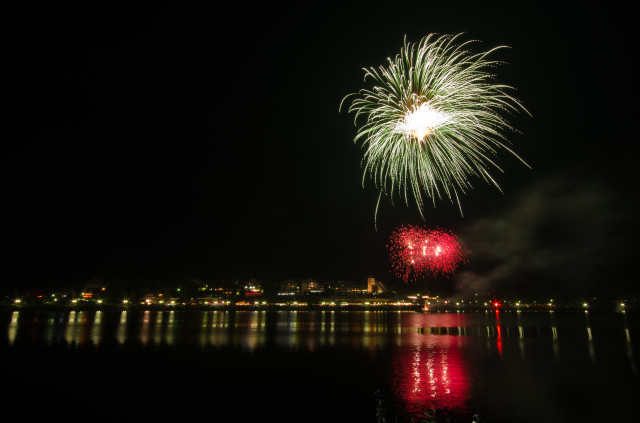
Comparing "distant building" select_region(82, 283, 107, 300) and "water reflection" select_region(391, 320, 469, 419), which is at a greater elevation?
"distant building" select_region(82, 283, 107, 300)

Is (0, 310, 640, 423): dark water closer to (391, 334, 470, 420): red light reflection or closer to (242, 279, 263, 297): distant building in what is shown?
(391, 334, 470, 420): red light reflection

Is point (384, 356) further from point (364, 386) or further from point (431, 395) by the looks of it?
point (431, 395)

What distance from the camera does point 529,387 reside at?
43.0 ft

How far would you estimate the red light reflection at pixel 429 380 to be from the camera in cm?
1052

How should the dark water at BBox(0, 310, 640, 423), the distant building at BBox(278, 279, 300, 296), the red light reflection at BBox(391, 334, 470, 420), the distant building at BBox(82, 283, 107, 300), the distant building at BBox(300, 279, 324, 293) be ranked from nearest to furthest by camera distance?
the dark water at BBox(0, 310, 640, 423) → the red light reflection at BBox(391, 334, 470, 420) → the distant building at BBox(82, 283, 107, 300) → the distant building at BBox(278, 279, 300, 296) → the distant building at BBox(300, 279, 324, 293)

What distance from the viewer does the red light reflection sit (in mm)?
10516

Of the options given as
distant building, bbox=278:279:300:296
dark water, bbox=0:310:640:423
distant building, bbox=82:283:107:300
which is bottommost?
dark water, bbox=0:310:640:423

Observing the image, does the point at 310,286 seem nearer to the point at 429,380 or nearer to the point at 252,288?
the point at 252,288

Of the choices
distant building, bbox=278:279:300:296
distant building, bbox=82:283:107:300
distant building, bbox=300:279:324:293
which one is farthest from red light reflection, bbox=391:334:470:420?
distant building, bbox=300:279:324:293

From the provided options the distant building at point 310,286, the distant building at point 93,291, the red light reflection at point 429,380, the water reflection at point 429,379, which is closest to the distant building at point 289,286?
the distant building at point 310,286

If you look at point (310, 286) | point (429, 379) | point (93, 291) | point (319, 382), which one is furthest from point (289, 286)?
point (429, 379)

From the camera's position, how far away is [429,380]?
13.6m

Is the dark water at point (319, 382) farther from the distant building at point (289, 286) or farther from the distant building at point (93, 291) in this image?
the distant building at point (289, 286)

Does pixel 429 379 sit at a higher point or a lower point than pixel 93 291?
lower
